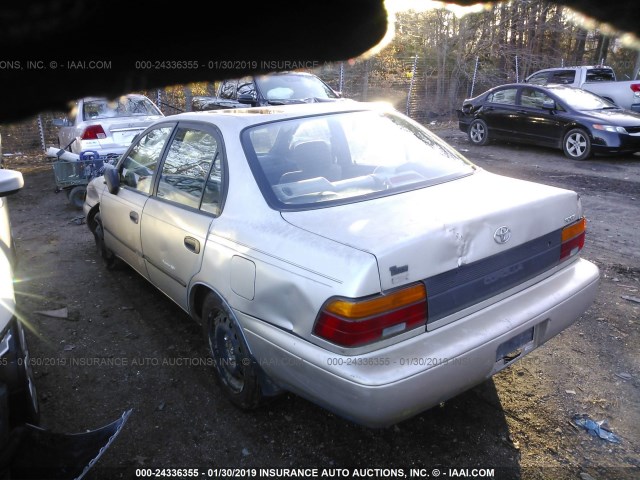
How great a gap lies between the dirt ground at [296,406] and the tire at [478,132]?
746 centimetres

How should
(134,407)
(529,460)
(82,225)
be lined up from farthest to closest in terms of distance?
(82,225), (134,407), (529,460)

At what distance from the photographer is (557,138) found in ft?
32.7

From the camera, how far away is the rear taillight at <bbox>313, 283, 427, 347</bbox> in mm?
2043

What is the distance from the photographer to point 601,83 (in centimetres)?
1351

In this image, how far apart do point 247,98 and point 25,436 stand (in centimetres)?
823

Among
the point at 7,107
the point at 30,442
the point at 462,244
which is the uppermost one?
the point at 7,107

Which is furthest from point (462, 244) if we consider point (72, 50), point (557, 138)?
point (557, 138)

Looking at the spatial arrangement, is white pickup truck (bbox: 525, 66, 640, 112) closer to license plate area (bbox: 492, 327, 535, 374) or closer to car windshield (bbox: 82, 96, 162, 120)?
car windshield (bbox: 82, 96, 162, 120)

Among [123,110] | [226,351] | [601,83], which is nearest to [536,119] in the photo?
[601,83]

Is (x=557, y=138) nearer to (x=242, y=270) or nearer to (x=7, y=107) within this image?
(x=242, y=270)

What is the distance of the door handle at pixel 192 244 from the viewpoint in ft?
9.71

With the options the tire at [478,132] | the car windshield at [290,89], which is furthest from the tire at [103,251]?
the tire at [478,132]

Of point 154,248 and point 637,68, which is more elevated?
point 637,68

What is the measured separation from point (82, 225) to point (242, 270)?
200 inches
